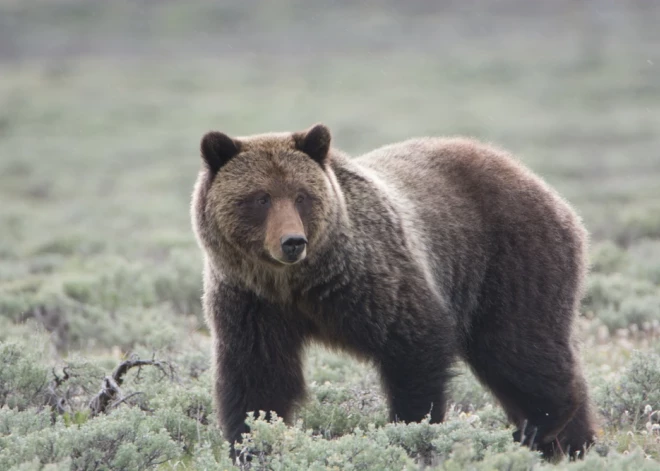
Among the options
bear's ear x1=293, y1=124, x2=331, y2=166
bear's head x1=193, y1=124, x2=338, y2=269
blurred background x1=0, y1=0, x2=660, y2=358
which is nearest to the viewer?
bear's head x1=193, y1=124, x2=338, y2=269

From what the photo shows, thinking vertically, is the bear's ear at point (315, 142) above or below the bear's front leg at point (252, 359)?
above

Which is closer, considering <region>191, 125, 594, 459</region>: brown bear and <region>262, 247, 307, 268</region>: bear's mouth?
<region>262, 247, 307, 268</region>: bear's mouth

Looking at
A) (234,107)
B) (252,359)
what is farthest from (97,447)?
(234,107)

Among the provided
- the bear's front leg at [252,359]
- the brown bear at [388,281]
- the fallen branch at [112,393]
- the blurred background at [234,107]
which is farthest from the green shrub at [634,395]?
the blurred background at [234,107]

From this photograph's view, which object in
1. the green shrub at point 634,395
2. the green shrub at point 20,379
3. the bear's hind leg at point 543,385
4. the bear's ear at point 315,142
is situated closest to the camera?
the bear's ear at point 315,142

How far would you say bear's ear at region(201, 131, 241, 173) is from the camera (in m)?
5.47

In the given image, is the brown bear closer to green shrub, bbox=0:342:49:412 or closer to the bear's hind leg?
the bear's hind leg

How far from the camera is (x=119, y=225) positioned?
17.8m

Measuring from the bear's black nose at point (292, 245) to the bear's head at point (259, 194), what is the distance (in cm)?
12

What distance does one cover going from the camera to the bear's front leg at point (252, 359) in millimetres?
5480

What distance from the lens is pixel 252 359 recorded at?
5484 mm

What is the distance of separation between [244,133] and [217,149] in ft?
83.5

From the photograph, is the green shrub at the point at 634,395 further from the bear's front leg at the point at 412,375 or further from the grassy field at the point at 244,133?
the bear's front leg at the point at 412,375

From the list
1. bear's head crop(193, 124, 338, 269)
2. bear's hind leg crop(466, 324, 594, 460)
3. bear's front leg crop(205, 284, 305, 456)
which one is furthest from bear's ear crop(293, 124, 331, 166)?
bear's hind leg crop(466, 324, 594, 460)
